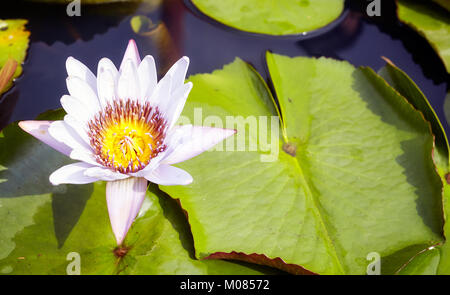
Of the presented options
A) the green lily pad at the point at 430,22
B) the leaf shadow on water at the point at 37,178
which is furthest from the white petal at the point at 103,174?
the green lily pad at the point at 430,22

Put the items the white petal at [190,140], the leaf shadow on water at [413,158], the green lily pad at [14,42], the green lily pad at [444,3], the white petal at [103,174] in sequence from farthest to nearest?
the green lily pad at [444,3] → the green lily pad at [14,42] → the leaf shadow on water at [413,158] → the white petal at [190,140] → the white petal at [103,174]

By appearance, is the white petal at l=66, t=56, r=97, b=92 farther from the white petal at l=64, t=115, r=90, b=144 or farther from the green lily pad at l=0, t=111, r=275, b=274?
the green lily pad at l=0, t=111, r=275, b=274

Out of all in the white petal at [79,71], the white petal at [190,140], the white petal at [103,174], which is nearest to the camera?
the white petal at [103,174]

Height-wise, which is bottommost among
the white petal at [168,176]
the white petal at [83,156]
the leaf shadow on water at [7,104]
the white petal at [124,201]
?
the leaf shadow on water at [7,104]

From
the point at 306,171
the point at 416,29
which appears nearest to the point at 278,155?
the point at 306,171

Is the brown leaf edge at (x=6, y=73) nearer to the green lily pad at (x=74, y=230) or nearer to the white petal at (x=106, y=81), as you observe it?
the green lily pad at (x=74, y=230)

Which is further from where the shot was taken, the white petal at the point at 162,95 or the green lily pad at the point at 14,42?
the green lily pad at the point at 14,42

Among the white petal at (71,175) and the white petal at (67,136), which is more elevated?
the white petal at (67,136)
